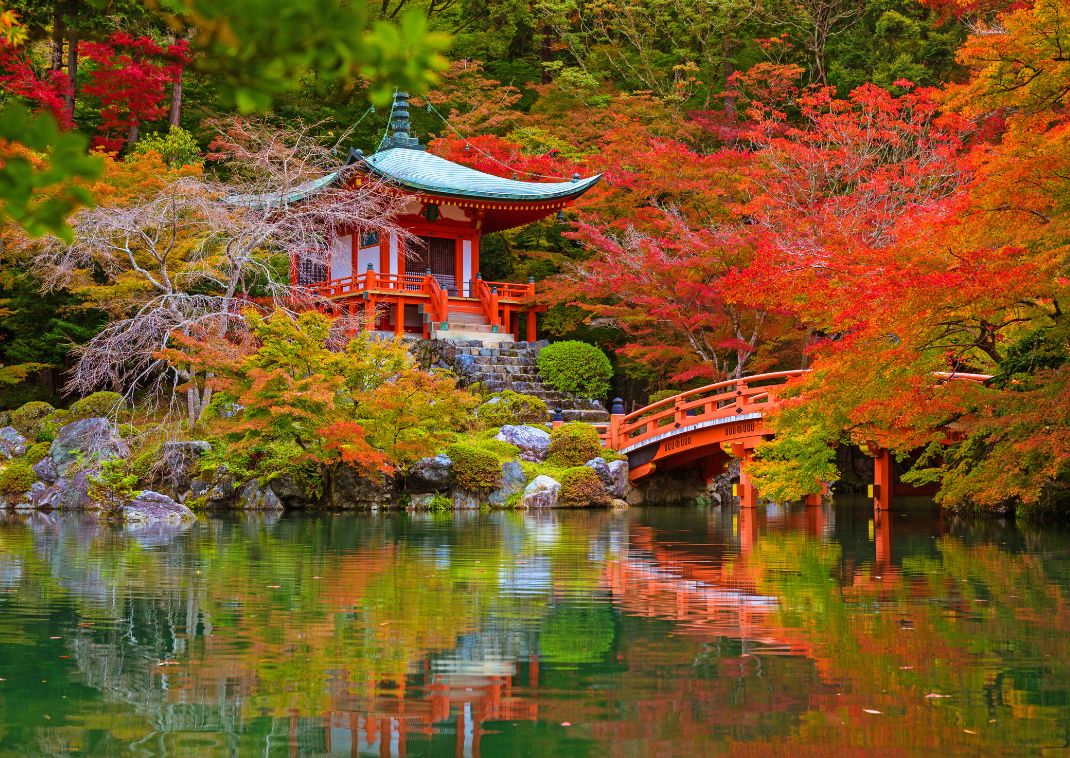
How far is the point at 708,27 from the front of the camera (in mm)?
30391

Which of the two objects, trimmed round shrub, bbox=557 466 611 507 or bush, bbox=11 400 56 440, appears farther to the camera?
bush, bbox=11 400 56 440

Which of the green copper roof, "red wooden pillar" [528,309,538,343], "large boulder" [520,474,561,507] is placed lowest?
"large boulder" [520,474,561,507]

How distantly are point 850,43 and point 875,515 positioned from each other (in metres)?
17.6

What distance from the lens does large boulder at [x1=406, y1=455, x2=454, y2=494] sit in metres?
19.3

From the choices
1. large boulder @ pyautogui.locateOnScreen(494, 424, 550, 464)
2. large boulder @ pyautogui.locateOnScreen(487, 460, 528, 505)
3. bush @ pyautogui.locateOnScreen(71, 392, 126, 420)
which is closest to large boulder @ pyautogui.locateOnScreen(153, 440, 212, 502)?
bush @ pyautogui.locateOnScreen(71, 392, 126, 420)

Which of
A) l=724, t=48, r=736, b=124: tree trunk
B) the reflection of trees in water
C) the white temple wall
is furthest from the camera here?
l=724, t=48, r=736, b=124: tree trunk

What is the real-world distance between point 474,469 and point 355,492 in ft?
6.46

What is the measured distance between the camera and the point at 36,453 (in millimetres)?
20094

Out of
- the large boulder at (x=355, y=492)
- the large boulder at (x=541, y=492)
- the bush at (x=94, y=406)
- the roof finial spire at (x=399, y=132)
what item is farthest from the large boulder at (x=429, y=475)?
the roof finial spire at (x=399, y=132)

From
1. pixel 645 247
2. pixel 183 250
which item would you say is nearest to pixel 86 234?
pixel 183 250

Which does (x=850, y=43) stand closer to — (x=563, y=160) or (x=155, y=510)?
(x=563, y=160)

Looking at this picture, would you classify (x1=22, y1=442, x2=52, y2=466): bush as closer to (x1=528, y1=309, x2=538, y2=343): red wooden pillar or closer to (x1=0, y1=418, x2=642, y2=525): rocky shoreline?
(x1=0, y1=418, x2=642, y2=525): rocky shoreline

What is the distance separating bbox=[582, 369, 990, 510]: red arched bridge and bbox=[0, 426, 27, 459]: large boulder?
10315 millimetres

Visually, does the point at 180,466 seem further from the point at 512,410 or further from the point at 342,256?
the point at 342,256
